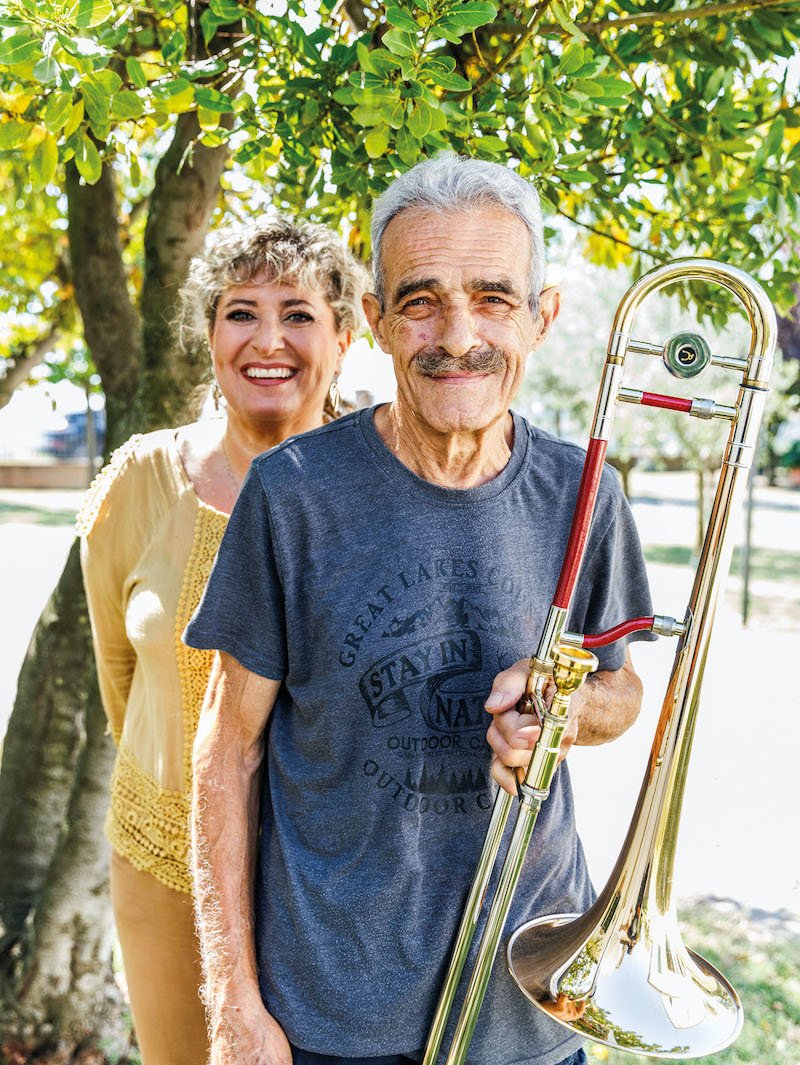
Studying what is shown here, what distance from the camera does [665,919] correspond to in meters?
1.60

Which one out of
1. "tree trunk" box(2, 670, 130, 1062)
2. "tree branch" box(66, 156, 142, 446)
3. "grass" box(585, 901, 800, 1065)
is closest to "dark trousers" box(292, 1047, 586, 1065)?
"tree trunk" box(2, 670, 130, 1062)

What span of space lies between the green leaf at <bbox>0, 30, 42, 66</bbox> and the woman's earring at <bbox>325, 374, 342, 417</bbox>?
44.8 inches

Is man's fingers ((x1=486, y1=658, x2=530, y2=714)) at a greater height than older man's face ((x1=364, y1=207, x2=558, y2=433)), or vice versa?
older man's face ((x1=364, y1=207, x2=558, y2=433))

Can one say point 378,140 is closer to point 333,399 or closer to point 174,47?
point 174,47

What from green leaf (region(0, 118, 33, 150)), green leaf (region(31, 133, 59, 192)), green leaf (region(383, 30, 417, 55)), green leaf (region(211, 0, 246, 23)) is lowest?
green leaf (region(31, 133, 59, 192))

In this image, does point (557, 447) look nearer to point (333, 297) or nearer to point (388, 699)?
point (388, 699)

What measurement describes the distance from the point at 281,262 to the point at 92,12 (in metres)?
0.83

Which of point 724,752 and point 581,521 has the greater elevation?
point 581,521

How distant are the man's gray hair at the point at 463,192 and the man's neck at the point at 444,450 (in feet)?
0.83

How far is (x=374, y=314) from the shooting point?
179 cm

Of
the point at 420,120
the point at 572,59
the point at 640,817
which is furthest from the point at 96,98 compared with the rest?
the point at 640,817

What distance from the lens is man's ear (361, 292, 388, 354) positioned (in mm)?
1773

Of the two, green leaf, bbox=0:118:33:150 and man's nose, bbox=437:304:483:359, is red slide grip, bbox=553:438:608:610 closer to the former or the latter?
man's nose, bbox=437:304:483:359

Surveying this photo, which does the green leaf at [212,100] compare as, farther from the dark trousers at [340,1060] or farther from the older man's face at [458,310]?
the dark trousers at [340,1060]
